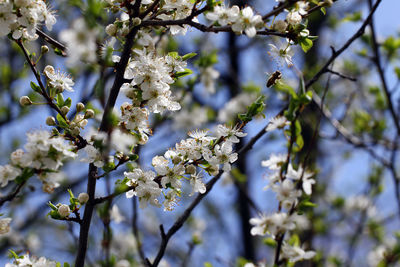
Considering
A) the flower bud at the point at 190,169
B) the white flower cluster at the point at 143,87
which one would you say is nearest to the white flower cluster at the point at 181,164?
the flower bud at the point at 190,169

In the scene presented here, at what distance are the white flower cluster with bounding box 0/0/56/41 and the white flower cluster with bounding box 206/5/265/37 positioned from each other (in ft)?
2.19

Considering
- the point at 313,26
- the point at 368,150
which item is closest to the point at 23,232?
the point at 368,150

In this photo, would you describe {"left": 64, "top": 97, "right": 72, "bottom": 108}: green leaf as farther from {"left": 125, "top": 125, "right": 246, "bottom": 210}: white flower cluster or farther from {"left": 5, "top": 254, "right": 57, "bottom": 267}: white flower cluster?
{"left": 5, "top": 254, "right": 57, "bottom": 267}: white flower cluster

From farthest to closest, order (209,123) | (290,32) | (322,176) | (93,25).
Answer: (322,176), (209,123), (290,32), (93,25)

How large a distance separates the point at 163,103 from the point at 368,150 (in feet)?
8.63

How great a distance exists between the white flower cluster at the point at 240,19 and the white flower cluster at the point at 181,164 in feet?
1.48

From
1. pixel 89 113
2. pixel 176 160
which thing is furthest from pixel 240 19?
pixel 89 113

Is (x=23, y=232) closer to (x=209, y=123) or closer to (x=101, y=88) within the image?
(x=209, y=123)

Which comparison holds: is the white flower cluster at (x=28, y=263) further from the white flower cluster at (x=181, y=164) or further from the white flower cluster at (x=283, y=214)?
the white flower cluster at (x=283, y=214)

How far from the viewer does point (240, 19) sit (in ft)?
5.35

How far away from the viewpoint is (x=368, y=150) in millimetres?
3836

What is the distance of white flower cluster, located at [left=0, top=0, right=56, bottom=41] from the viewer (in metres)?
1.62

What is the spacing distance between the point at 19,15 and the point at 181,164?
87 cm

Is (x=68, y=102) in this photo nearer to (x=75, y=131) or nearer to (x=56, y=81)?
(x=56, y=81)
